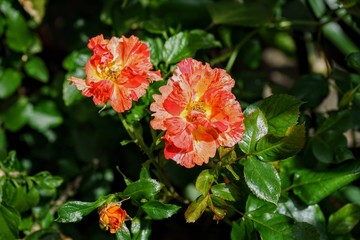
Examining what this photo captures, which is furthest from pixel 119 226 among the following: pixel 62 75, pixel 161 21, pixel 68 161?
pixel 62 75

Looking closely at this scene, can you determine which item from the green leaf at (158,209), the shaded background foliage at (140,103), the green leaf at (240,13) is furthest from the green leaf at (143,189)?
the green leaf at (240,13)

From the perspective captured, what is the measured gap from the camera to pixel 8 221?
1076 millimetres

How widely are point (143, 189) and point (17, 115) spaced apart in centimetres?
67

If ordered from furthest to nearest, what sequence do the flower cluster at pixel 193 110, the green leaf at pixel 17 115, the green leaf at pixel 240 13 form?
1. the green leaf at pixel 17 115
2. the green leaf at pixel 240 13
3. the flower cluster at pixel 193 110

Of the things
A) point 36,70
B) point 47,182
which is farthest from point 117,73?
point 36,70

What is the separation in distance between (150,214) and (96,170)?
0.54m

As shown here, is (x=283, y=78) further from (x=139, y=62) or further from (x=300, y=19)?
(x=139, y=62)

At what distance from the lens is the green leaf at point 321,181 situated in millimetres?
1026

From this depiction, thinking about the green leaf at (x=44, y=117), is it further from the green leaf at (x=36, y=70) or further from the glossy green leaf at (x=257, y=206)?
the glossy green leaf at (x=257, y=206)

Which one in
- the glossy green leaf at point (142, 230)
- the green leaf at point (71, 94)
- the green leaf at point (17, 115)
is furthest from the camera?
the green leaf at point (17, 115)

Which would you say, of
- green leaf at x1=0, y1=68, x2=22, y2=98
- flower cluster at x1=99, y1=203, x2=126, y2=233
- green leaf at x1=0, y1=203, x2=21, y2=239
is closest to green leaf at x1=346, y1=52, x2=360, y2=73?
flower cluster at x1=99, y1=203, x2=126, y2=233

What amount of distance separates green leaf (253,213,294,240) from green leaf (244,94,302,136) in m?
0.14

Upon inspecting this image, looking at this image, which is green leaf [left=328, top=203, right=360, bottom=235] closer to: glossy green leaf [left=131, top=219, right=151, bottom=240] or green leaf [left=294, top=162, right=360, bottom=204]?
green leaf [left=294, top=162, right=360, bottom=204]

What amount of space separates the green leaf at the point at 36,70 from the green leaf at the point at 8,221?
414mm
